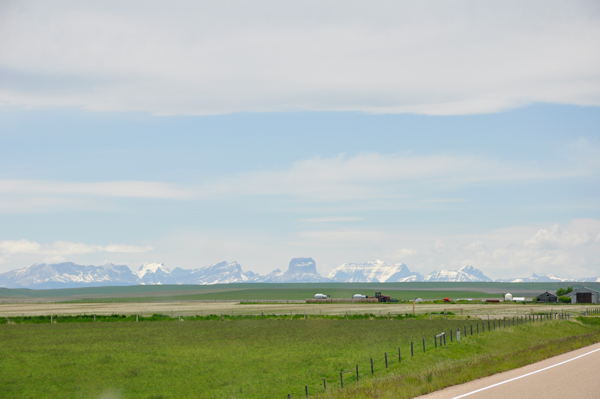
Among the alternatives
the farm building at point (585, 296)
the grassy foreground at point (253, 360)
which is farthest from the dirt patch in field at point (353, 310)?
the grassy foreground at point (253, 360)

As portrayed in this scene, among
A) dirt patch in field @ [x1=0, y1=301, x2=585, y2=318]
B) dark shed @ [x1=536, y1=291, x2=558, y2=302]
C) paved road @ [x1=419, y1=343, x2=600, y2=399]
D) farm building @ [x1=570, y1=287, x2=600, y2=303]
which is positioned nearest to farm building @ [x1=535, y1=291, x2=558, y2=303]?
dark shed @ [x1=536, y1=291, x2=558, y2=302]

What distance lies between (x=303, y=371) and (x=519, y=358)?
12.8 metres

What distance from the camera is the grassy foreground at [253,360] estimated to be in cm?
2934

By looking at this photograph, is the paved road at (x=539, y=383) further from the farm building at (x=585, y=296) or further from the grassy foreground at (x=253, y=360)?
the farm building at (x=585, y=296)

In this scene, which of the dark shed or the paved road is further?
the dark shed

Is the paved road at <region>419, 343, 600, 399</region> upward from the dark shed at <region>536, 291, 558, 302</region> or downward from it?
upward

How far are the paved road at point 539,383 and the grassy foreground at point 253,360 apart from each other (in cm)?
137

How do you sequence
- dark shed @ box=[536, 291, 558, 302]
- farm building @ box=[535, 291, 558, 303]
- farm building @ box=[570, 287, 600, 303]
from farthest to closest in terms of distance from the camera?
dark shed @ box=[536, 291, 558, 302]
farm building @ box=[535, 291, 558, 303]
farm building @ box=[570, 287, 600, 303]

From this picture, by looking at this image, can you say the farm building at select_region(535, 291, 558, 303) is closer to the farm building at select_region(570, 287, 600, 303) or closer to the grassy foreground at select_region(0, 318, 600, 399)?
the farm building at select_region(570, 287, 600, 303)

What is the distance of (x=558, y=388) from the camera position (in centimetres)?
2056

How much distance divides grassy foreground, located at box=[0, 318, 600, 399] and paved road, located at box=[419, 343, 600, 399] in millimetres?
1367

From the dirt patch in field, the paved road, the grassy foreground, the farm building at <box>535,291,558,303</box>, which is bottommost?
the farm building at <box>535,291,558,303</box>

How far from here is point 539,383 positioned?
21.8 m

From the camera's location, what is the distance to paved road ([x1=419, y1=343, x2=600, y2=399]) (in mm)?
19688
